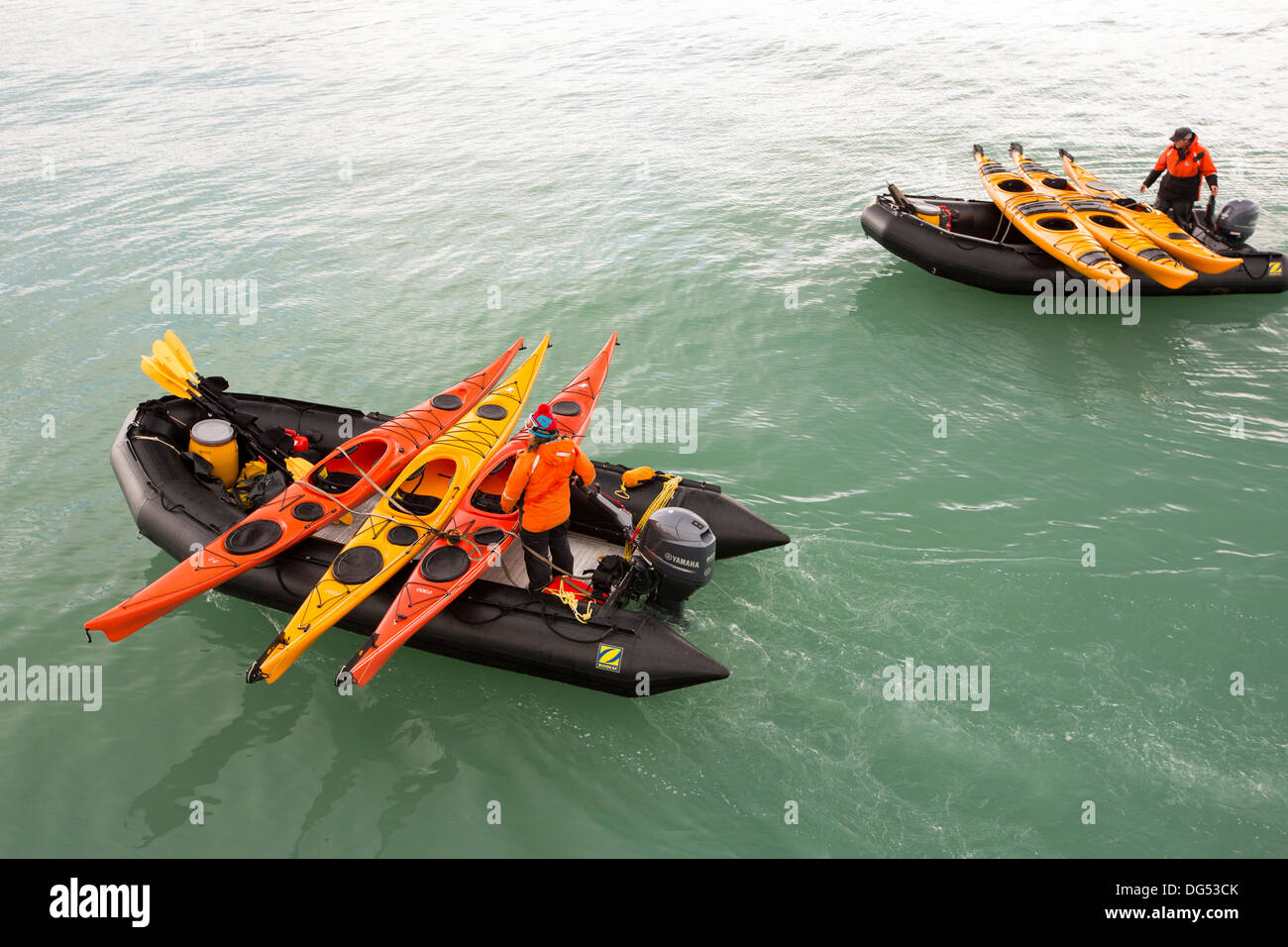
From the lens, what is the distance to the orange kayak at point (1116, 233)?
1023 cm

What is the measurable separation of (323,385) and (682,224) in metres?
6.44

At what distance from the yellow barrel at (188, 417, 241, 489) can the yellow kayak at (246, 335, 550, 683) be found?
1516 millimetres

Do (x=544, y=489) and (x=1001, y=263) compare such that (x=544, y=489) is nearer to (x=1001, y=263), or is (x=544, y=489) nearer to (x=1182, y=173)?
(x=1001, y=263)

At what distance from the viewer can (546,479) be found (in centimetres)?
617

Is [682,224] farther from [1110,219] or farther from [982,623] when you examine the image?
[982,623]

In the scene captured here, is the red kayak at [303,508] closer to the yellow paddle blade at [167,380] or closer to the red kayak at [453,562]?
the red kayak at [453,562]

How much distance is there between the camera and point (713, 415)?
9258 mm

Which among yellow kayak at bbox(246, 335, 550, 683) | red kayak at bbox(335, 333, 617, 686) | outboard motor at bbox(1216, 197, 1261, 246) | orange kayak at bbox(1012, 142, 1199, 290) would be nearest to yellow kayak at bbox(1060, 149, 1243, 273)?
orange kayak at bbox(1012, 142, 1199, 290)

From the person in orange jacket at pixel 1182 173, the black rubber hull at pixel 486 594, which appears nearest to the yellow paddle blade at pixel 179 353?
the black rubber hull at pixel 486 594

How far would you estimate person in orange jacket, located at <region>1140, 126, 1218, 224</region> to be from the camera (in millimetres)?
10883

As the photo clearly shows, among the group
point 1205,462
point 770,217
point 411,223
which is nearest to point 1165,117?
point 770,217

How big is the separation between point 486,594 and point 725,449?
3392 millimetres

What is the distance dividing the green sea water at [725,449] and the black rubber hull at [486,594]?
1.21ft

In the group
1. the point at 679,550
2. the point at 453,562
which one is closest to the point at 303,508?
the point at 453,562
